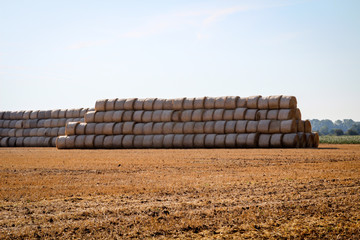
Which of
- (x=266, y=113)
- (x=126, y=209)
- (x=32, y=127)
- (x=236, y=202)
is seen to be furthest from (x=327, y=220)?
(x=32, y=127)

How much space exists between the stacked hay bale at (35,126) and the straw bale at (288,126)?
1377cm

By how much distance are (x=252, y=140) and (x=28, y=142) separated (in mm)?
16529

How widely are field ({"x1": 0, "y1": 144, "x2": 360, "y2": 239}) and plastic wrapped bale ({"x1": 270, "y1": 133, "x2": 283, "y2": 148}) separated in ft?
35.4

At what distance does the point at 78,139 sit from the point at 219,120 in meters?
6.99

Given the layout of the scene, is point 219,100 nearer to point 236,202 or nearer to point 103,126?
point 103,126

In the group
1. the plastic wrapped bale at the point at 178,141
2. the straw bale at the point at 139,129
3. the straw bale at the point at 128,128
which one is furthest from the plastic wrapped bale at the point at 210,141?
the straw bale at the point at 128,128

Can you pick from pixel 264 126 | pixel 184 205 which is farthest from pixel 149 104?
pixel 184 205

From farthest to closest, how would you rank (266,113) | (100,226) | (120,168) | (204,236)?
1. (266,113)
2. (120,168)
3. (100,226)
4. (204,236)

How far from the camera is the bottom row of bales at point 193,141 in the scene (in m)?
19.8

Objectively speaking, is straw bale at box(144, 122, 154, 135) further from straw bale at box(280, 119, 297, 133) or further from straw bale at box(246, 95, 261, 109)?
straw bale at box(280, 119, 297, 133)

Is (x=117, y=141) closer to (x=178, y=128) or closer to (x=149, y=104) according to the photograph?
(x=149, y=104)

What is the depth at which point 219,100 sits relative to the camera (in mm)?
22156

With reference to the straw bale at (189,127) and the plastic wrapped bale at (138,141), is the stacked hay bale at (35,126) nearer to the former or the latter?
the plastic wrapped bale at (138,141)

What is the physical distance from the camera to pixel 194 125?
72.7 feet
